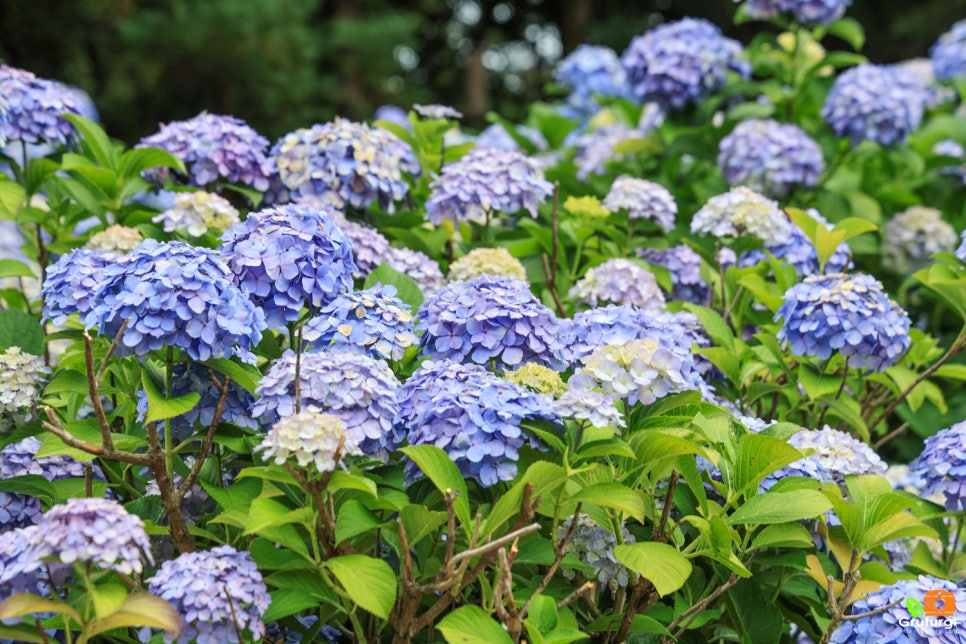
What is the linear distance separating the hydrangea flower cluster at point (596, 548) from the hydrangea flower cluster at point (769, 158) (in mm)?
1769

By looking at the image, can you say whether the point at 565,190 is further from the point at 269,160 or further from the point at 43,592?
the point at 43,592

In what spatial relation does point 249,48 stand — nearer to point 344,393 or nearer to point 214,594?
point 344,393

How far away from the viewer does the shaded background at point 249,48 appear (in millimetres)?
11156

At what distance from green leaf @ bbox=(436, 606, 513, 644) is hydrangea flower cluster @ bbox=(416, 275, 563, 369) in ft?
1.35

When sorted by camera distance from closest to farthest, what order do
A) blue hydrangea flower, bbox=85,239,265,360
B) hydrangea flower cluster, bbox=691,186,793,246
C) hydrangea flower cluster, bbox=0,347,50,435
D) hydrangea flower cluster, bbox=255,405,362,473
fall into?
hydrangea flower cluster, bbox=255,405,362,473
blue hydrangea flower, bbox=85,239,265,360
hydrangea flower cluster, bbox=0,347,50,435
hydrangea flower cluster, bbox=691,186,793,246

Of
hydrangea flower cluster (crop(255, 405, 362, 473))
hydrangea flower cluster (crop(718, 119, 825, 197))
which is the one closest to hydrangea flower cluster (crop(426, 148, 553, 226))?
hydrangea flower cluster (crop(718, 119, 825, 197))

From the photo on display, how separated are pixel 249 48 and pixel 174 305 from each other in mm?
10415

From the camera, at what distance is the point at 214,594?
137cm

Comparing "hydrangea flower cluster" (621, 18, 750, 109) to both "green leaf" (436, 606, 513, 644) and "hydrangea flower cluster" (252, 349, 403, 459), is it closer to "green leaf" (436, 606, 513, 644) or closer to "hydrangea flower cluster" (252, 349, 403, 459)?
"hydrangea flower cluster" (252, 349, 403, 459)

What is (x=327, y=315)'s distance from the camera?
1736mm

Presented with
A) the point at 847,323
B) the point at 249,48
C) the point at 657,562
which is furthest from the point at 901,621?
the point at 249,48

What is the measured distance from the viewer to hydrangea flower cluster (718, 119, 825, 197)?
3127mm

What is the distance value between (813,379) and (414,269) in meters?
0.88

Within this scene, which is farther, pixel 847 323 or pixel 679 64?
pixel 679 64
